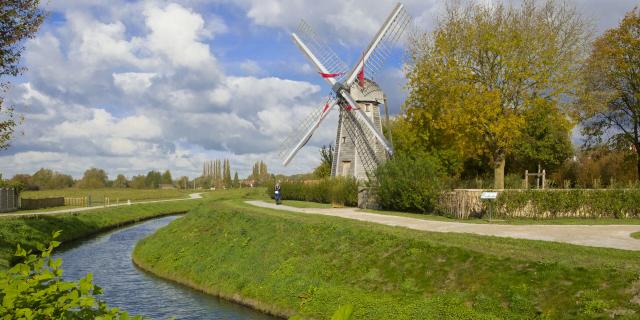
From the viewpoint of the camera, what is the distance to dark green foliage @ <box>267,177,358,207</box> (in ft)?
122

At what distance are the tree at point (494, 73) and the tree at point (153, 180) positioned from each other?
118 m

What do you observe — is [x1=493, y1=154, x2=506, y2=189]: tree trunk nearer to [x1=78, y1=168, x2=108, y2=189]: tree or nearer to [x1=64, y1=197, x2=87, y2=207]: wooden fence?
[x1=64, y1=197, x2=87, y2=207]: wooden fence

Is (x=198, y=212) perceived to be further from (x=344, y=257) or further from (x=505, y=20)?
(x=505, y=20)

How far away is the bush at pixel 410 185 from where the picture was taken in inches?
1123

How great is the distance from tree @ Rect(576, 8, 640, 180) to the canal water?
27.4m

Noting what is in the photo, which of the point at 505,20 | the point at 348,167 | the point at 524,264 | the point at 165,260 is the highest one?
the point at 505,20

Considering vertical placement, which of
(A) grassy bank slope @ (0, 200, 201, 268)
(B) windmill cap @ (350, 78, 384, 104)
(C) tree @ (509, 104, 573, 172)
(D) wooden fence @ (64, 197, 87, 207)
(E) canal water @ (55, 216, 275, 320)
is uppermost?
(B) windmill cap @ (350, 78, 384, 104)

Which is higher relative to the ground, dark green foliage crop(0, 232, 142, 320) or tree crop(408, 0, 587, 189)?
tree crop(408, 0, 587, 189)

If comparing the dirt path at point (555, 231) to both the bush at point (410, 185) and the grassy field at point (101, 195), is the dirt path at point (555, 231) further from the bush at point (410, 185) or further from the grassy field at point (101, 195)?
the grassy field at point (101, 195)

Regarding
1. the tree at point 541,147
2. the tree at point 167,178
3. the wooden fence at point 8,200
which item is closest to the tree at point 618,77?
the tree at point 541,147

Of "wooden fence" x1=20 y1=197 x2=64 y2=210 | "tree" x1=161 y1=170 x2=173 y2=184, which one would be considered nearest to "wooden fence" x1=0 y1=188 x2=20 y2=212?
"wooden fence" x1=20 y1=197 x2=64 y2=210

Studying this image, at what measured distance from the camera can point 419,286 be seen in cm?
1466

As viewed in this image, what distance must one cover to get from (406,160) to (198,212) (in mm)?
13547

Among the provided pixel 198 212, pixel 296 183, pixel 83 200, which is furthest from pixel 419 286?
pixel 83 200
